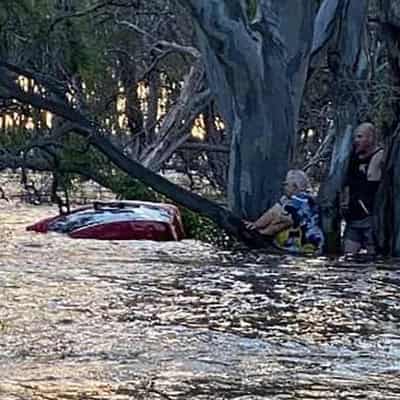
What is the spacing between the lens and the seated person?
15.8 meters

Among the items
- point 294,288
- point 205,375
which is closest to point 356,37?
point 294,288

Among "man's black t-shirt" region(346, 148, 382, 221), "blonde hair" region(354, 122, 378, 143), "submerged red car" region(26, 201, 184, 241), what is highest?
"blonde hair" region(354, 122, 378, 143)

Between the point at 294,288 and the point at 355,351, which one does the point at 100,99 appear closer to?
the point at 294,288

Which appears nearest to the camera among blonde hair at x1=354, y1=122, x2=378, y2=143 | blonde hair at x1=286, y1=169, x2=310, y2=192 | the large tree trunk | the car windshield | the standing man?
blonde hair at x1=354, y1=122, x2=378, y2=143

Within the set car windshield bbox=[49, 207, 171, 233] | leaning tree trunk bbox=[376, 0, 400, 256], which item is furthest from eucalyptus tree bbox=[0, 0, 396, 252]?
leaning tree trunk bbox=[376, 0, 400, 256]

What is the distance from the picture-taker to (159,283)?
1293 cm

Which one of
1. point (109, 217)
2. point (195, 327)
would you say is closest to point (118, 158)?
point (109, 217)

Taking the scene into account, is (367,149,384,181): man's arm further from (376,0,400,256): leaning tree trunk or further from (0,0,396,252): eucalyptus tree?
(0,0,396,252): eucalyptus tree

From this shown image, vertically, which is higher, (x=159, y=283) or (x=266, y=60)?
(x=266, y=60)

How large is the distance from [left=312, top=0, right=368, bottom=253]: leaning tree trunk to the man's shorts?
1229mm

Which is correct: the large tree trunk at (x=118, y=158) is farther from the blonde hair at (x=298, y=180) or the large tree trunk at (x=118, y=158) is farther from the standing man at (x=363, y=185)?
the standing man at (x=363, y=185)

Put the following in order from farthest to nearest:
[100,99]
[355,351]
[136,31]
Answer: [136,31] → [100,99] → [355,351]

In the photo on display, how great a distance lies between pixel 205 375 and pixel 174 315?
8.72ft

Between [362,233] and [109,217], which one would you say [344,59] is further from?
[109,217]
